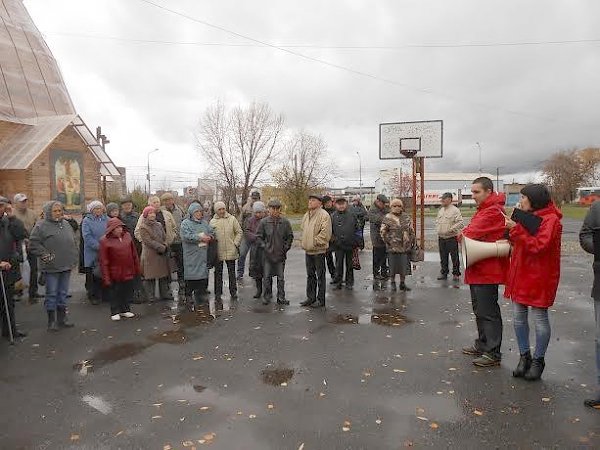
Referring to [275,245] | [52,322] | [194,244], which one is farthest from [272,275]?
[52,322]

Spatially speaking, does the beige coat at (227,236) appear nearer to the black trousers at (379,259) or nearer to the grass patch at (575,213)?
the black trousers at (379,259)

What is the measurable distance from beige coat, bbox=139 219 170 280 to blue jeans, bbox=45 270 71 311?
4.91ft

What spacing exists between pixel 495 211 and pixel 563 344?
218 cm

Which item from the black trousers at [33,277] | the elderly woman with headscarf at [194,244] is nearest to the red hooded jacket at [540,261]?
the elderly woman with headscarf at [194,244]

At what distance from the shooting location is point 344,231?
348 inches

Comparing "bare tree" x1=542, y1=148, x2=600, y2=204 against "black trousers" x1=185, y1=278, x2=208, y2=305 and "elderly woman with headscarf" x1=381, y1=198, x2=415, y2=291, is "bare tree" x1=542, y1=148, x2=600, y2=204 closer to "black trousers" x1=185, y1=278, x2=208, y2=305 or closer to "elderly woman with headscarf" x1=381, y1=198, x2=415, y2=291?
"elderly woman with headscarf" x1=381, y1=198, x2=415, y2=291

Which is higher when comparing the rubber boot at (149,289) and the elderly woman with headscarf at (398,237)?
the elderly woman with headscarf at (398,237)

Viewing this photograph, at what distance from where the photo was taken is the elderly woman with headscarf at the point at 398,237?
8.88 m

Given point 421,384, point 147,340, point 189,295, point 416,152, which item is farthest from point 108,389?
point 416,152

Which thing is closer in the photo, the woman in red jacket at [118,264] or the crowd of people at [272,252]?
the crowd of people at [272,252]

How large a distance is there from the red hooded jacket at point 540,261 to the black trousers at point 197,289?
5.26 m

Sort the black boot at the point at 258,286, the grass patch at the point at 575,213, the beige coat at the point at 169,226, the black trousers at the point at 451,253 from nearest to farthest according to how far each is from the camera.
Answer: the beige coat at the point at 169,226
the black boot at the point at 258,286
the black trousers at the point at 451,253
the grass patch at the point at 575,213

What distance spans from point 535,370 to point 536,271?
0.99 metres

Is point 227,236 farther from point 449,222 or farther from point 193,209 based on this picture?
point 449,222
